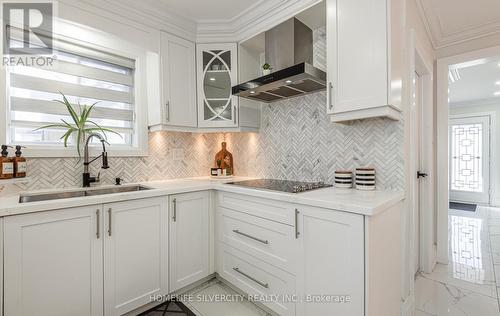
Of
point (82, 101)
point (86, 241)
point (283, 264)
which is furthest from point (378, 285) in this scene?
point (82, 101)

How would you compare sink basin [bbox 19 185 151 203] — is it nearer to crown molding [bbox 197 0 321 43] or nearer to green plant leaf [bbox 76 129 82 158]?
green plant leaf [bbox 76 129 82 158]

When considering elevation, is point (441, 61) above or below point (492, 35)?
below

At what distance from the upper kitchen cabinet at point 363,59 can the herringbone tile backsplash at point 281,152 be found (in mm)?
307

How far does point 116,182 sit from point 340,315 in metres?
1.99

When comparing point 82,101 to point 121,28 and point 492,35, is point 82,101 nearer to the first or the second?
point 121,28

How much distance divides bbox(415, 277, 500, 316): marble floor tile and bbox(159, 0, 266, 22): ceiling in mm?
2881

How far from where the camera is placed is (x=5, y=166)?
1461mm

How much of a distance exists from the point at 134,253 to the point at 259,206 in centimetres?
96

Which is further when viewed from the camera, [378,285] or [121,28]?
[121,28]

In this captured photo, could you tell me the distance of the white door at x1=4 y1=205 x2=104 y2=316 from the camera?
1229 mm

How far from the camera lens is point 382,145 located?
1.73 m

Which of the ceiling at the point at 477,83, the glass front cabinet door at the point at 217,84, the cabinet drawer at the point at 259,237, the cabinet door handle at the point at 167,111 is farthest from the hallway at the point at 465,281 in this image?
the cabinet door handle at the point at 167,111

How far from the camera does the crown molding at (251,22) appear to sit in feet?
6.39

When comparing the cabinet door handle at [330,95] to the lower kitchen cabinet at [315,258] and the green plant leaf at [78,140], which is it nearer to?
the lower kitchen cabinet at [315,258]
